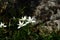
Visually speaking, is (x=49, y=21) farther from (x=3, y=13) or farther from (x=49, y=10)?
(x=3, y=13)

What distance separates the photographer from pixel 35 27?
5.30 metres

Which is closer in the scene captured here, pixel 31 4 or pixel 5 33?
pixel 5 33

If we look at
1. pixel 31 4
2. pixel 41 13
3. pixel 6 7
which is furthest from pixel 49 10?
pixel 6 7

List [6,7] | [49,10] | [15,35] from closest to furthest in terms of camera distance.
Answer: [15,35] < [49,10] < [6,7]

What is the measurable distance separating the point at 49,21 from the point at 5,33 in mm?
1043

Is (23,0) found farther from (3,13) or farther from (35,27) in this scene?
(35,27)

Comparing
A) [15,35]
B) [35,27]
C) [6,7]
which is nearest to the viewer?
[15,35]

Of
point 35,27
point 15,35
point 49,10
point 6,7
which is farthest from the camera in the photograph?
point 6,7

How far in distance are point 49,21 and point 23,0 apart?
1.19 metres

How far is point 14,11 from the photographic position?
5906mm

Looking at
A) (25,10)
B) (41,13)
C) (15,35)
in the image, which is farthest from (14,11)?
(15,35)

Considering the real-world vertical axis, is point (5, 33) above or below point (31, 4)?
below

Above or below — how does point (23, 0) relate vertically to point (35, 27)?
above

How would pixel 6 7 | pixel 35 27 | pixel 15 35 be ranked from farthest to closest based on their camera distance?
pixel 6 7, pixel 35 27, pixel 15 35
